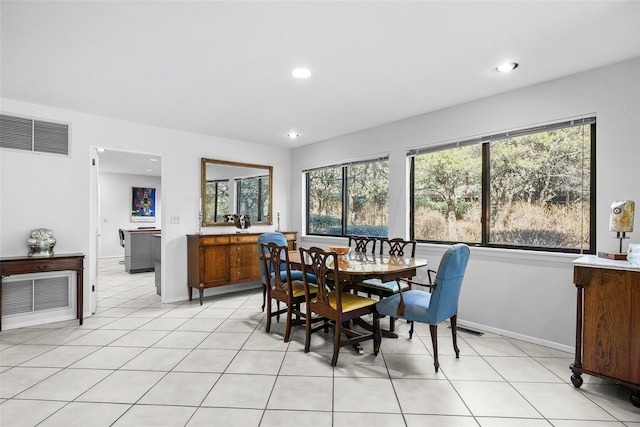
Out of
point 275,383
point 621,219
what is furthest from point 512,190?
point 275,383

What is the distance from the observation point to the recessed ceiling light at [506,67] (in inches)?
105

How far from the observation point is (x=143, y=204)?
9.35m

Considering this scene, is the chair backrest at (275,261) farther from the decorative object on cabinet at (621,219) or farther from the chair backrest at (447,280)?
the decorative object on cabinet at (621,219)

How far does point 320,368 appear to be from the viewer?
2.56m

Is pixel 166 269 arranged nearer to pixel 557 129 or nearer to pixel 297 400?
pixel 297 400

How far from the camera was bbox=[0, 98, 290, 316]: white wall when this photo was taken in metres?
3.51

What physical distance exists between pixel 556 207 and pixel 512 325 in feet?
4.10

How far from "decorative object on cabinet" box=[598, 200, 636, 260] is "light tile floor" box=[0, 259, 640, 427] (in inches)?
38.0

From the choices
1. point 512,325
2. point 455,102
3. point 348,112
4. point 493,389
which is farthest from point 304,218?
point 493,389

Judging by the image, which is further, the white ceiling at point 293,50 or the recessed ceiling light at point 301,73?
the recessed ceiling light at point 301,73

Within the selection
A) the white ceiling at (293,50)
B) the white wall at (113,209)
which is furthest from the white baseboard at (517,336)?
the white wall at (113,209)

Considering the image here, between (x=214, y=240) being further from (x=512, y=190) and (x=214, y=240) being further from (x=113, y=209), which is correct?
(x=113, y=209)

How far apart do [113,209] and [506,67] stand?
9.76 meters

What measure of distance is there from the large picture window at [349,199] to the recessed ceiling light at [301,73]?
2039mm
